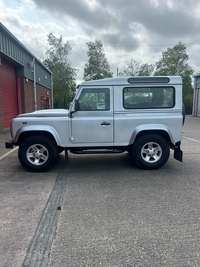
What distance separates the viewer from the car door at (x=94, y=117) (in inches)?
211

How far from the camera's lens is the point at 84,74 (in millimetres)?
42312

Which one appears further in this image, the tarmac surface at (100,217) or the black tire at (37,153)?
the black tire at (37,153)

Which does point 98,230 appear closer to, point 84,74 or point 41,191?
point 41,191

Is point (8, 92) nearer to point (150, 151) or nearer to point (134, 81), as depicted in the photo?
point (134, 81)

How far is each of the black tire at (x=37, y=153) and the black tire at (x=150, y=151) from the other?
6.72 ft

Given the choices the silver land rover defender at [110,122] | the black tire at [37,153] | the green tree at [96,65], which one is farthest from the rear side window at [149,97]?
the green tree at [96,65]

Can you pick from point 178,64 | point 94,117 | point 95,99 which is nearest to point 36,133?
point 94,117

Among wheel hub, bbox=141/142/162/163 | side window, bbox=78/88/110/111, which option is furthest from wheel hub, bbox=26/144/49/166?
wheel hub, bbox=141/142/162/163

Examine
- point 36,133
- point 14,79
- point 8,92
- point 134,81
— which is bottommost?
point 36,133

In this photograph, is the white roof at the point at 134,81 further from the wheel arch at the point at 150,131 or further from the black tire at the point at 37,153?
the black tire at the point at 37,153

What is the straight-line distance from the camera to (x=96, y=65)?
41969 mm

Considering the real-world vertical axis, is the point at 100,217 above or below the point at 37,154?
below

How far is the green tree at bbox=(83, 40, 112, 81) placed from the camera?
41.8 meters

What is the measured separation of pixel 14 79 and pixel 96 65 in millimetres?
29370
